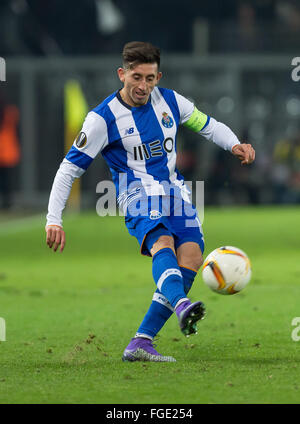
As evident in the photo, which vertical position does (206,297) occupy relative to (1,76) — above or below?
below

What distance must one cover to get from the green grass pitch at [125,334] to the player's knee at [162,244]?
2.15ft

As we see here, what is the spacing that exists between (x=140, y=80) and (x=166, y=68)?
69.9 ft

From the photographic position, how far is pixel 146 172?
224 inches

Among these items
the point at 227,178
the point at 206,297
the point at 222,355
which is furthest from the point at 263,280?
the point at 227,178

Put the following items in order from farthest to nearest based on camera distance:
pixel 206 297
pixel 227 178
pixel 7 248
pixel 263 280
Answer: pixel 227 178 < pixel 7 248 < pixel 263 280 < pixel 206 297

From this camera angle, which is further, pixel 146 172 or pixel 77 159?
pixel 146 172

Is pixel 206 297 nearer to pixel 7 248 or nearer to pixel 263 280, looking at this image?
pixel 263 280

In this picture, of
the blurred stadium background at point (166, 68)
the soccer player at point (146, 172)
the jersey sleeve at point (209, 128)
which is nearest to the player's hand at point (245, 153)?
the soccer player at point (146, 172)

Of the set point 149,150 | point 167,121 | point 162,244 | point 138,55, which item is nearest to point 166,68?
point 167,121

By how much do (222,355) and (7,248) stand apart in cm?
890

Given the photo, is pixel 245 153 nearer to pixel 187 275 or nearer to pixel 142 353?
pixel 187 275

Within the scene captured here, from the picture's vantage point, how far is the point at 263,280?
10.0 metres

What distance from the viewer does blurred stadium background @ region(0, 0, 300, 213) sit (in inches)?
1016

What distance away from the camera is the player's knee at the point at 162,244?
17.9 feet
